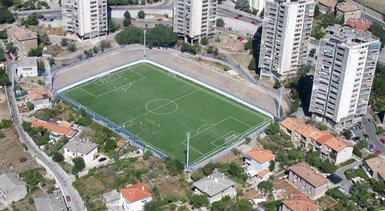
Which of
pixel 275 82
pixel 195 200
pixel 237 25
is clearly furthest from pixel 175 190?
pixel 237 25

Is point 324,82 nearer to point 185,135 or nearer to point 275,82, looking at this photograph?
point 275,82

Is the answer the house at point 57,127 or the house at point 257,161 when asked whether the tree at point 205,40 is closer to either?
the house at point 57,127

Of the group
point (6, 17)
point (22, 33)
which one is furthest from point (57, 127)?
point (6, 17)

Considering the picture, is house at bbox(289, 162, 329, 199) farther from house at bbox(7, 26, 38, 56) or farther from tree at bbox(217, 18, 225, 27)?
house at bbox(7, 26, 38, 56)

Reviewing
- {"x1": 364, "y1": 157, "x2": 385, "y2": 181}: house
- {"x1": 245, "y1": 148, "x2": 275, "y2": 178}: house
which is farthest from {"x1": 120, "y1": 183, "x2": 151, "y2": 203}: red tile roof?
{"x1": 364, "y1": 157, "x2": 385, "y2": 181}: house

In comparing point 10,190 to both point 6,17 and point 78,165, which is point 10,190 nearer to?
point 78,165

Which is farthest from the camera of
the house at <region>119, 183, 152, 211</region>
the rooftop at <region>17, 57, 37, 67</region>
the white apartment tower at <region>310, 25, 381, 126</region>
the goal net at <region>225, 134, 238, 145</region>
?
the rooftop at <region>17, 57, 37, 67</region>
